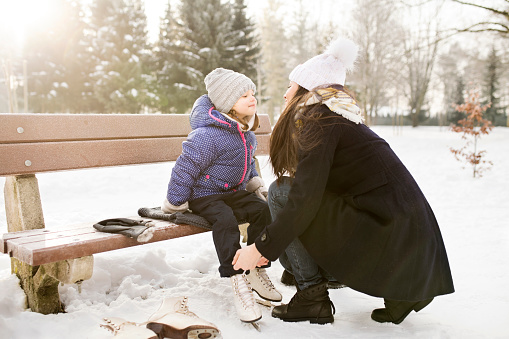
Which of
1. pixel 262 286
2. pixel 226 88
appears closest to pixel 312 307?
pixel 262 286

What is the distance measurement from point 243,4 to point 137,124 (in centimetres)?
2115

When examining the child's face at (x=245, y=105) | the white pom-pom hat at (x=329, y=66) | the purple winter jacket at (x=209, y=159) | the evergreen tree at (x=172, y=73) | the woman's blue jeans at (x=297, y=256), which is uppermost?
the evergreen tree at (x=172, y=73)

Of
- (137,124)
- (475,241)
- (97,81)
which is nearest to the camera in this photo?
(137,124)

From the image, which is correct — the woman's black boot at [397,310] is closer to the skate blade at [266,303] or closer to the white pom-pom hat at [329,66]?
the skate blade at [266,303]

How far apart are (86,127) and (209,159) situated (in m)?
0.89

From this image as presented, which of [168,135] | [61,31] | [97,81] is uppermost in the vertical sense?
[61,31]

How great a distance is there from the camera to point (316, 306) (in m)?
2.28

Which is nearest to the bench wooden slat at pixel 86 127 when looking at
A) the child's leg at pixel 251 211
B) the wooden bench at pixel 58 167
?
the wooden bench at pixel 58 167

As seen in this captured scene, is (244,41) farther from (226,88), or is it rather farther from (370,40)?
(226,88)

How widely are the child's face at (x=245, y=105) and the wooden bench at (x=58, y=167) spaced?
772mm

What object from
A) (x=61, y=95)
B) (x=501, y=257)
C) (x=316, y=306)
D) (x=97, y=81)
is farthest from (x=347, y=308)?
(x=61, y=95)

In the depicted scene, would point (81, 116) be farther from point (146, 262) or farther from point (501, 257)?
point (501, 257)

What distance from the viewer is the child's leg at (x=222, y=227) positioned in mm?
2295

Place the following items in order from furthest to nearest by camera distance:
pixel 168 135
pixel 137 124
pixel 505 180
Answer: pixel 505 180 < pixel 168 135 < pixel 137 124
